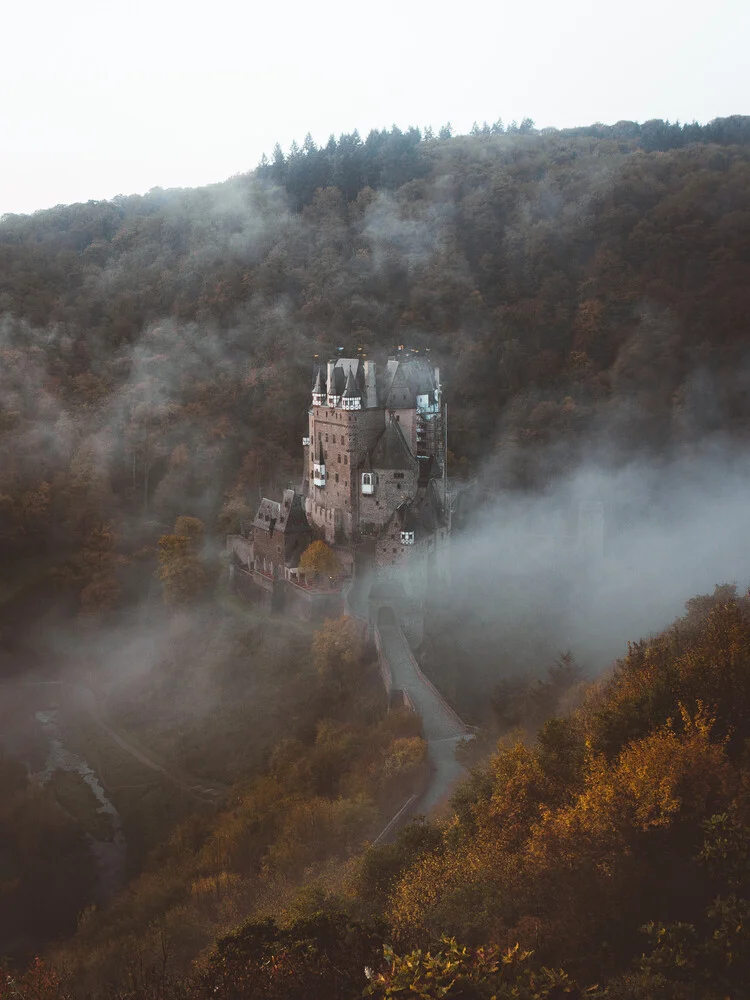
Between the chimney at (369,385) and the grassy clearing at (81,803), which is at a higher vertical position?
the chimney at (369,385)

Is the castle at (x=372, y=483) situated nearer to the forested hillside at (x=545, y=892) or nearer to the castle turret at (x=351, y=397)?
the castle turret at (x=351, y=397)

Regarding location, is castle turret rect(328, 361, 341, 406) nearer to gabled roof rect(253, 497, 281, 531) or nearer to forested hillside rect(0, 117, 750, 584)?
gabled roof rect(253, 497, 281, 531)

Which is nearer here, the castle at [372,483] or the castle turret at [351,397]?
the castle at [372,483]

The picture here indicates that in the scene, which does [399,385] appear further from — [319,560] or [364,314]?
[364,314]

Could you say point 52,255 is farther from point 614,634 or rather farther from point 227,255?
point 614,634

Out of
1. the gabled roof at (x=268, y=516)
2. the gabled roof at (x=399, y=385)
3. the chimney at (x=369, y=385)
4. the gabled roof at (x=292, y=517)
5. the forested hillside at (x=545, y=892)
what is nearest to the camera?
the forested hillside at (x=545, y=892)

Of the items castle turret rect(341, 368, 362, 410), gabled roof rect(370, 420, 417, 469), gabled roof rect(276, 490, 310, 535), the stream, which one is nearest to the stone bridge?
gabled roof rect(276, 490, 310, 535)

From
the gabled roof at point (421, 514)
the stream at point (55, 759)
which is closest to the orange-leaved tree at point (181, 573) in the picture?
the stream at point (55, 759)
